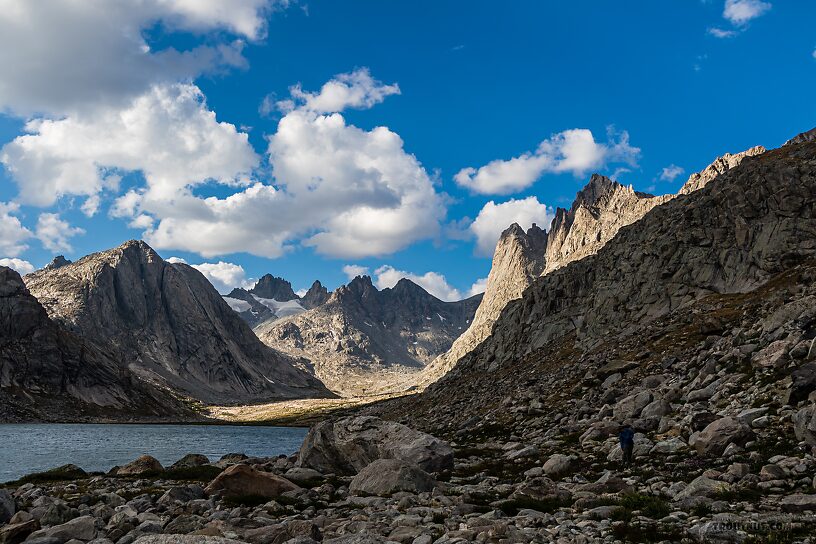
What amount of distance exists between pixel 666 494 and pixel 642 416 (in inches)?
720

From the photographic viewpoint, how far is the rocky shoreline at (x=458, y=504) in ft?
48.2

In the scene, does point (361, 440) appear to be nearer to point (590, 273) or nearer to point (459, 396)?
point (459, 396)

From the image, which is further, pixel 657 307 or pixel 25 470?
pixel 657 307

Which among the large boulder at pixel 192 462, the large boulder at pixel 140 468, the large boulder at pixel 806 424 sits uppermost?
the large boulder at pixel 806 424

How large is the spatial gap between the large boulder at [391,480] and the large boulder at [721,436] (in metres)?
12.9

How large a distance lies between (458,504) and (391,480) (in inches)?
238

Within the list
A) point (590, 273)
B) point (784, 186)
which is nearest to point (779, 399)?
point (784, 186)

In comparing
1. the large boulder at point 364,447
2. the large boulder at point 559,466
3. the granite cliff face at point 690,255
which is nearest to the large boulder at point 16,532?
the large boulder at point 364,447

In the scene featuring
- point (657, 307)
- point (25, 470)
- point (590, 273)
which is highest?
point (590, 273)

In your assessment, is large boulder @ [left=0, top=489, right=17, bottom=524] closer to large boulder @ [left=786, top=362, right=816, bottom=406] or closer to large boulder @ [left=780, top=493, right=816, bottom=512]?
large boulder @ [left=780, top=493, right=816, bottom=512]

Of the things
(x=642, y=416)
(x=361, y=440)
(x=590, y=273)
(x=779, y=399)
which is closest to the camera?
(x=779, y=399)

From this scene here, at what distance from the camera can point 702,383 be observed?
37062 millimetres

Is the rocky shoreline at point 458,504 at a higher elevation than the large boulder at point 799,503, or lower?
lower

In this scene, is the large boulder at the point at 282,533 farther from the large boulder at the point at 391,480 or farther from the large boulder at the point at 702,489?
the large boulder at the point at 702,489
